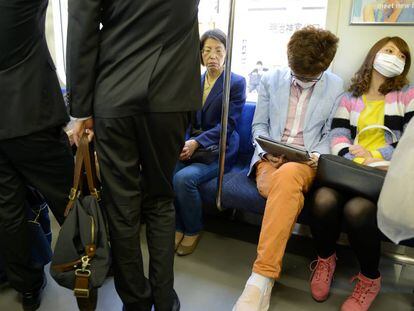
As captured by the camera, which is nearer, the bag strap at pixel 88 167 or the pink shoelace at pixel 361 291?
the bag strap at pixel 88 167

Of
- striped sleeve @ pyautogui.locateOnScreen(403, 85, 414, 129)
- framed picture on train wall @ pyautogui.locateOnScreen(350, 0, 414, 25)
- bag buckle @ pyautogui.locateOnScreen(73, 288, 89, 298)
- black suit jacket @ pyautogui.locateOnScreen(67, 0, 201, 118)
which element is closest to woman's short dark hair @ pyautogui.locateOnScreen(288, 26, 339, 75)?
framed picture on train wall @ pyautogui.locateOnScreen(350, 0, 414, 25)

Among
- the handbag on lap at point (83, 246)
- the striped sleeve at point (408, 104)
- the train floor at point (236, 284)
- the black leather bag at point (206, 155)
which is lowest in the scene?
the train floor at point (236, 284)

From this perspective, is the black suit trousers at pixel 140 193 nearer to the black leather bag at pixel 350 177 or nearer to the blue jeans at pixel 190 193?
the blue jeans at pixel 190 193

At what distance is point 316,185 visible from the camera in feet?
5.21

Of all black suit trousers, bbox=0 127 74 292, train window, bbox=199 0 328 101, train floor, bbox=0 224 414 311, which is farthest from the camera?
train window, bbox=199 0 328 101

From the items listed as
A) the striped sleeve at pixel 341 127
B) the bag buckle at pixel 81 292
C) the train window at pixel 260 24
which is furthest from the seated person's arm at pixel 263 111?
the bag buckle at pixel 81 292

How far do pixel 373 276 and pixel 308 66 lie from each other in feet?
3.21

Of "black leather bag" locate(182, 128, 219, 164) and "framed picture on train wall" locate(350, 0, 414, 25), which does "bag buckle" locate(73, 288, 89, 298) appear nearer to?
"black leather bag" locate(182, 128, 219, 164)

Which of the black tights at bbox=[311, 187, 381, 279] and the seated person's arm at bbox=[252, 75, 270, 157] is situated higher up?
the seated person's arm at bbox=[252, 75, 270, 157]

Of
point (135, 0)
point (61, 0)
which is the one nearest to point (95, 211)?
point (135, 0)

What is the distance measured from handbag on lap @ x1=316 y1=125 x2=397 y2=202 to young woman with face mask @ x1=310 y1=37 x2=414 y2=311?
0.12ft

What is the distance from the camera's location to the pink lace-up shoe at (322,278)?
1.55 m

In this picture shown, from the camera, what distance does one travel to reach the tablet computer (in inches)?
62.2

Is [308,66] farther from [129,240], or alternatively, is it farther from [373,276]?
[129,240]
